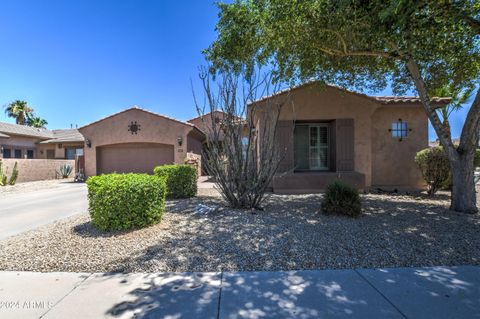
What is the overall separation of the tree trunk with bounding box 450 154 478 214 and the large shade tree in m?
0.01

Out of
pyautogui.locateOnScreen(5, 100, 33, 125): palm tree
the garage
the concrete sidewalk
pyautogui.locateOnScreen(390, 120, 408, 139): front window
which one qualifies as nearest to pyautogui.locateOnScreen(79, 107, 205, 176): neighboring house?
the garage

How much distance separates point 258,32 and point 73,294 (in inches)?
308

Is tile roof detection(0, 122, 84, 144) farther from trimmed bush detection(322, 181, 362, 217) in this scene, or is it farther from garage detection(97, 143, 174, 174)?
trimmed bush detection(322, 181, 362, 217)

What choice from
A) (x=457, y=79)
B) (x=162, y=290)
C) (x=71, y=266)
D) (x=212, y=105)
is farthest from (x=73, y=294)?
(x=457, y=79)

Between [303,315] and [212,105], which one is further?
[212,105]

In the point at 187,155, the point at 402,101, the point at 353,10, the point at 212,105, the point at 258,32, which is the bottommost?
the point at 187,155

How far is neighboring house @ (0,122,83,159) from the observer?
22431 millimetres

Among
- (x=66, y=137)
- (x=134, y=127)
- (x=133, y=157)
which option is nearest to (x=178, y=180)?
(x=134, y=127)

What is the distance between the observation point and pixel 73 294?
9.84ft

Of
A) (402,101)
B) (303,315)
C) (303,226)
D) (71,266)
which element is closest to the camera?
(303,315)

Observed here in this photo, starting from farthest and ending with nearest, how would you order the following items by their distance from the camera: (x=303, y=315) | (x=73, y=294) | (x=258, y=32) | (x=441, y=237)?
(x=258, y=32) < (x=441, y=237) < (x=73, y=294) < (x=303, y=315)

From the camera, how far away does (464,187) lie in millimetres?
6484

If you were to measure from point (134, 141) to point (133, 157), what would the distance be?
123 cm

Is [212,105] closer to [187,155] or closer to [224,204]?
→ [224,204]
